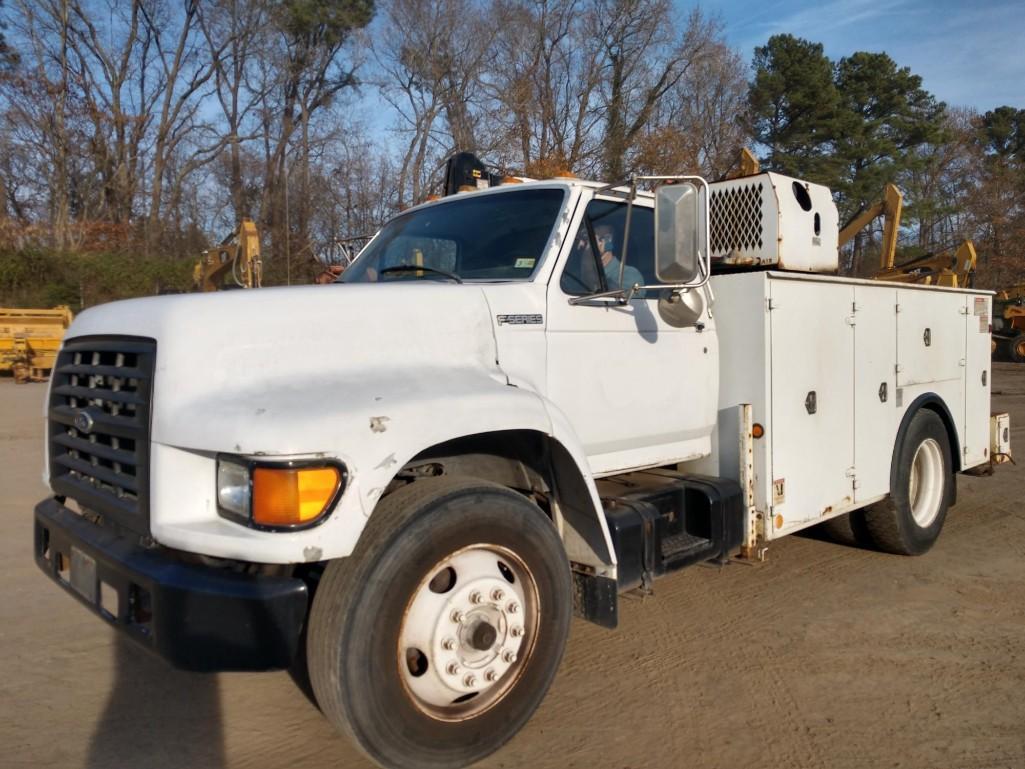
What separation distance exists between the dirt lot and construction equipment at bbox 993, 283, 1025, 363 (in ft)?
82.4

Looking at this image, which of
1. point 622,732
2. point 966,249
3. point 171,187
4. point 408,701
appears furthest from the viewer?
point 171,187

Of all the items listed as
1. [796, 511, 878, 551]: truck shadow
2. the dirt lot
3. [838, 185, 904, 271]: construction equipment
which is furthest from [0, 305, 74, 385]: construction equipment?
[796, 511, 878, 551]: truck shadow

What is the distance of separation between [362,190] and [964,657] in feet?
99.0

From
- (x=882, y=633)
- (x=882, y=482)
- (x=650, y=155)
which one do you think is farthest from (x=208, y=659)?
(x=650, y=155)

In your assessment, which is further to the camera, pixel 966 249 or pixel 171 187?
pixel 171 187

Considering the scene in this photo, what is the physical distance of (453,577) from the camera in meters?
3.09

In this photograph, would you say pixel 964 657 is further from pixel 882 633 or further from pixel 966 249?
pixel 966 249

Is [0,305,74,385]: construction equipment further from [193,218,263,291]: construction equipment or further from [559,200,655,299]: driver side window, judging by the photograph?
[559,200,655,299]: driver side window

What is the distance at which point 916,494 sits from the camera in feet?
20.4

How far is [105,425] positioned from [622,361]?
2159mm

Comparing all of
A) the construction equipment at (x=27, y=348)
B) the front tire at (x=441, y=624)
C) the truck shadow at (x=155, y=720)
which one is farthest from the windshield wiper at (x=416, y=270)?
the construction equipment at (x=27, y=348)

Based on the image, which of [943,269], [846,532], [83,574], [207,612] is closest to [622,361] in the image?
[207,612]

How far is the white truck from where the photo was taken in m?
2.66

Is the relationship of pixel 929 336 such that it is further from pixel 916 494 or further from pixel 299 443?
pixel 299 443
